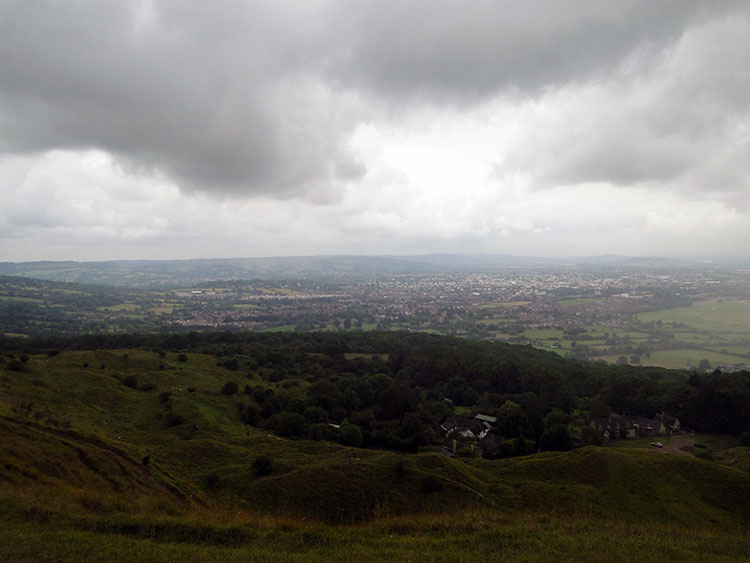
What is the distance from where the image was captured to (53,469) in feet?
50.2

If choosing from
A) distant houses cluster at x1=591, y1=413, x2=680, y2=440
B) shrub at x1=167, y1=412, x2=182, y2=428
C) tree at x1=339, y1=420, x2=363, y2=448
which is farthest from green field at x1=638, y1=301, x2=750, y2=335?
shrub at x1=167, y1=412, x2=182, y2=428

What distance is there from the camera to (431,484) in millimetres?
20141

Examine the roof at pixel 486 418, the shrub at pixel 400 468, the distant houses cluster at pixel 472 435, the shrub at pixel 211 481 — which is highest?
the shrub at pixel 400 468

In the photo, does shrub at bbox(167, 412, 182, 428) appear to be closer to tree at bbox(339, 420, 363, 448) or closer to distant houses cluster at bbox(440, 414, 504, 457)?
tree at bbox(339, 420, 363, 448)

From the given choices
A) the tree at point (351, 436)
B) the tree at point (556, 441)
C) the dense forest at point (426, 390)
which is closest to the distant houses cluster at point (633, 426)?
the dense forest at point (426, 390)

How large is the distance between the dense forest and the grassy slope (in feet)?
20.3

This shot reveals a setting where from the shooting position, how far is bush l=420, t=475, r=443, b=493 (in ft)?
65.6

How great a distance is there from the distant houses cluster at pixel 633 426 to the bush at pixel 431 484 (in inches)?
982

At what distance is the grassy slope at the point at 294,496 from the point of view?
427 inches

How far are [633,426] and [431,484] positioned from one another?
2938 centimetres

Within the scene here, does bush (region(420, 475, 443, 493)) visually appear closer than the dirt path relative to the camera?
Yes

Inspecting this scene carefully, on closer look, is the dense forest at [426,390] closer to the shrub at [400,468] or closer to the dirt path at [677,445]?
the dirt path at [677,445]

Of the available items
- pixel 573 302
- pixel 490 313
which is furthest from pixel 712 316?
pixel 490 313

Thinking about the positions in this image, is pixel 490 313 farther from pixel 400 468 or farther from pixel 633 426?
pixel 400 468
